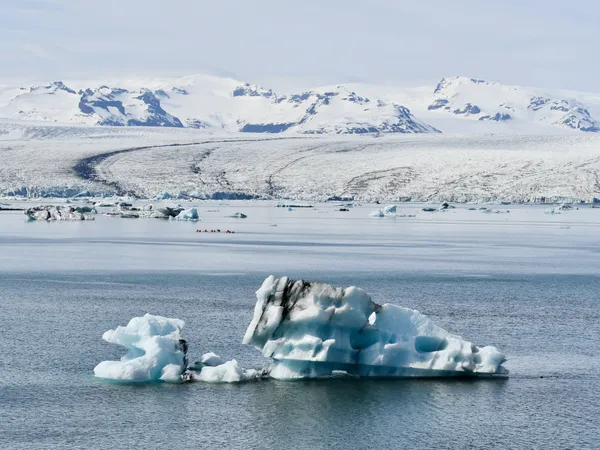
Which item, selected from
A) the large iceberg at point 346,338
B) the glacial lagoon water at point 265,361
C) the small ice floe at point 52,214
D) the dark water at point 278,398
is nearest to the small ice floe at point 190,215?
the small ice floe at point 52,214

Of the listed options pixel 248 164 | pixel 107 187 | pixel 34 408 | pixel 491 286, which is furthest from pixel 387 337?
pixel 248 164

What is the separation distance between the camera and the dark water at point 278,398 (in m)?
11.1

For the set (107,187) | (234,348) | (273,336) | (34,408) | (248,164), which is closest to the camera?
(34,408)

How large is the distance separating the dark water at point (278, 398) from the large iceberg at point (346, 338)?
31cm

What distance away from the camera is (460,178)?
308 ft

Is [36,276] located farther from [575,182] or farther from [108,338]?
[575,182]

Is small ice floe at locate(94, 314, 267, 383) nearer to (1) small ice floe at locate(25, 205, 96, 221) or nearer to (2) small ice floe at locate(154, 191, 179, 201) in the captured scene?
(1) small ice floe at locate(25, 205, 96, 221)

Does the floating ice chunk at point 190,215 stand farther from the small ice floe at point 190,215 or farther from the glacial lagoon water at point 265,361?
the glacial lagoon water at point 265,361

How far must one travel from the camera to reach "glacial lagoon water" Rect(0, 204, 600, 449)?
11320mm

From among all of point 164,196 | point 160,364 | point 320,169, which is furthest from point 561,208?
point 160,364

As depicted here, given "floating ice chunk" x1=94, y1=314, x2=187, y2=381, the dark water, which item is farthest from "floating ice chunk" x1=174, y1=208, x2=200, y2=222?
"floating ice chunk" x1=94, y1=314, x2=187, y2=381

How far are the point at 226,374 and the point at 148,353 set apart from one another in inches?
44.9

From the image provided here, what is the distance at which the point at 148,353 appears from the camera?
1368 cm

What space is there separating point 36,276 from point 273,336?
1357 cm
